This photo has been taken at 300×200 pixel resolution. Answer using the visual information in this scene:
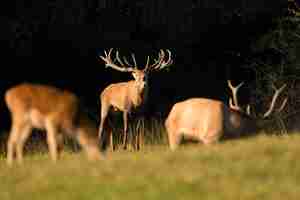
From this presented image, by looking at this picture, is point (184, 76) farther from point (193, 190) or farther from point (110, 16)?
point (193, 190)

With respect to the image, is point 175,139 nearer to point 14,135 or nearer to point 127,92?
point 14,135

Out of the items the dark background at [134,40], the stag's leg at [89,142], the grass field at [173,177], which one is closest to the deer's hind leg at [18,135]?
the stag's leg at [89,142]

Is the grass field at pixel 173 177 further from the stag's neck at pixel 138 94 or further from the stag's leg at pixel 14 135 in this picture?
the stag's neck at pixel 138 94

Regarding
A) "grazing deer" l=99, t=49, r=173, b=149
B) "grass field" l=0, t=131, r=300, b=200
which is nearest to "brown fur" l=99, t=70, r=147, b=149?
"grazing deer" l=99, t=49, r=173, b=149

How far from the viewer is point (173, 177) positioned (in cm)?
1002

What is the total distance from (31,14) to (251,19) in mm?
7564

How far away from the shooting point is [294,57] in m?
25.3

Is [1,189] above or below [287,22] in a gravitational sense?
below

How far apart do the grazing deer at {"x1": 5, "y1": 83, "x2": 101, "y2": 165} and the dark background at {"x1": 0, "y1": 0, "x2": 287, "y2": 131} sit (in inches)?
433

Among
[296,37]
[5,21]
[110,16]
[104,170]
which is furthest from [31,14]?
[104,170]

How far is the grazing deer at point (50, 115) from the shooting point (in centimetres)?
1306

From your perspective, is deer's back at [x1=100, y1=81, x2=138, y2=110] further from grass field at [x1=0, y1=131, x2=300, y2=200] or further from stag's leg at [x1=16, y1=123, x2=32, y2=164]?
grass field at [x1=0, y1=131, x2=300, y2=200]

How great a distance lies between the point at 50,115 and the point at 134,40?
1796cm

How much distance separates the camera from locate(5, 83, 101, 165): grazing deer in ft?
42.9
